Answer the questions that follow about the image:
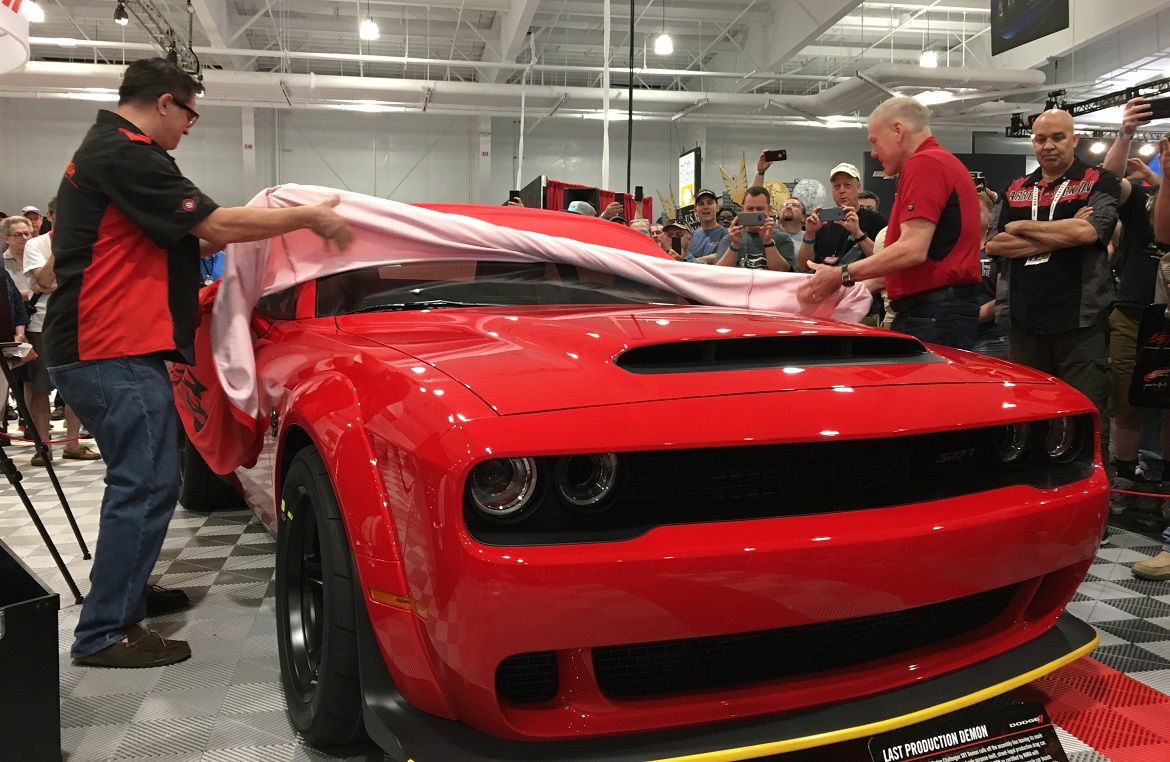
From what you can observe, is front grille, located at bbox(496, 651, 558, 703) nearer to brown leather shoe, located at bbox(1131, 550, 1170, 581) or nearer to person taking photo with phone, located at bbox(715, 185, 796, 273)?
brown leather shoe, located at bbox(1131, 550, 1170, 581)

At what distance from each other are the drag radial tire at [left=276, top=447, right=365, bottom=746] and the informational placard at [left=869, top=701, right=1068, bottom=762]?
3.24ft

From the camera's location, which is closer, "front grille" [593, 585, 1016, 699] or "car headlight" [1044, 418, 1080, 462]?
"front grille" [593, 585, 1016, 699]

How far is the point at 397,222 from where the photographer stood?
8.09 feet

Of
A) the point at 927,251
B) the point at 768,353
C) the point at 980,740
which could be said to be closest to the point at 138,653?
the point at 768,353

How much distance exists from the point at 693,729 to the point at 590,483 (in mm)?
430

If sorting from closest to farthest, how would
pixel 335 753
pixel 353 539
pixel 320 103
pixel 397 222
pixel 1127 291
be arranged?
1. pixel 353 539
2. pixel 335 753
3. pixel 397 222
4. pixel 1127 291
5. pixel 320 103

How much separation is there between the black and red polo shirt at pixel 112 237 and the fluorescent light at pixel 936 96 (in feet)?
53.0

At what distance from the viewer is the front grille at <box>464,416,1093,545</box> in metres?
1.32

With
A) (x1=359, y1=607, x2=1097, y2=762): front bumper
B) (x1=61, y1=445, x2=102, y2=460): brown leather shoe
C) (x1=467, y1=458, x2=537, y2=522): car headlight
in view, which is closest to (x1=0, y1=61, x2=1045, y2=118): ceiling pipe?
(x1=61, y1=445, x2=102, y2=460): brown leather shoe

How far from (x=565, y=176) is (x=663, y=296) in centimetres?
1906

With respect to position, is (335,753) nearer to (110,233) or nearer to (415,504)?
(415,504)

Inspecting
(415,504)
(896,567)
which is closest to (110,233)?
(415,504)

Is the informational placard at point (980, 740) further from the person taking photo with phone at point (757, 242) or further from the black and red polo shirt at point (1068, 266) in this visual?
the person taking photo with phone at point (757, 242)

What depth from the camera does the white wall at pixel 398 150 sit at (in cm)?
1895
